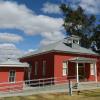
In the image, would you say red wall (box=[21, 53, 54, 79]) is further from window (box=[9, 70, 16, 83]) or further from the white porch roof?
window (box=[9, 70, 16, 83])

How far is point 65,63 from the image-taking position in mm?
35688

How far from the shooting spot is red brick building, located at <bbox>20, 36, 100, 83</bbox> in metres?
34.7

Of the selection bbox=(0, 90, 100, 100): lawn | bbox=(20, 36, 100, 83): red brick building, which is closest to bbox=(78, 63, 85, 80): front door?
bbox=(20, 36, 100, 83): red brick building

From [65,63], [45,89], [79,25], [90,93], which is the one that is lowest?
[90,93]

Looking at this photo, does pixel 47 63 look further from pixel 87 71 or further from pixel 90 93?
pixel 90 93

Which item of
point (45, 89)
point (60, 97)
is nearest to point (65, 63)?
point (45, 89)

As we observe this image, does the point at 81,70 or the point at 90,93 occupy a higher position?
the point at 81,70

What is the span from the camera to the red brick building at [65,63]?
3469 centimetres

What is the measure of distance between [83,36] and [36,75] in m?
19.4

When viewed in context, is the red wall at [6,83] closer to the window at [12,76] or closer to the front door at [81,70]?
the window at [12,76]

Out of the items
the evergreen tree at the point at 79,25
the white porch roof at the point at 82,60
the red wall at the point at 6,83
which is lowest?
the red wall at the point at 6,83

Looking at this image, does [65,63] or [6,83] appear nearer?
[6,83]

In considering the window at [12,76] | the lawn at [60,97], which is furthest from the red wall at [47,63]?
the lawn at [60,97]

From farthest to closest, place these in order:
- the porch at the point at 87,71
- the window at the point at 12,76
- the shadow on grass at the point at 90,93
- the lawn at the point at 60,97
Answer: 1. the porch at the point at 87,71
2. the window at the point at 12,76
3. the shadow on grass at the point at 90,93
4. the lawn at the point at 60,97
